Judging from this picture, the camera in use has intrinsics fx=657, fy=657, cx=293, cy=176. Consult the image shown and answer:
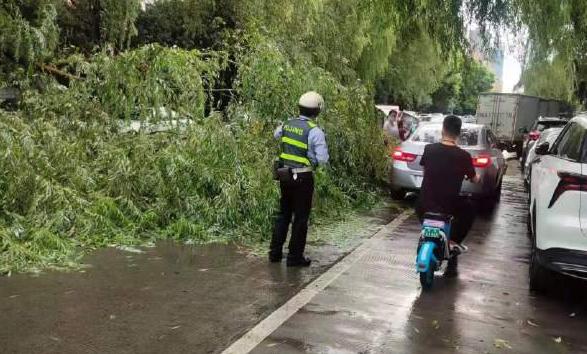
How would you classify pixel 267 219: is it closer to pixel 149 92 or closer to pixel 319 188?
pixel 319 188

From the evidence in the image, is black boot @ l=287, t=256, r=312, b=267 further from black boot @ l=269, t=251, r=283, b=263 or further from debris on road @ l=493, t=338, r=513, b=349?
debris on road @ l=493, t=338, r=513, b=349

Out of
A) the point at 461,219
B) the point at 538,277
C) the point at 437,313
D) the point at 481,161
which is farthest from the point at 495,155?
the point at 437,313

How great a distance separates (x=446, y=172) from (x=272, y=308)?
208 centimetres

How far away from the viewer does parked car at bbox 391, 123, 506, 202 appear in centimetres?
1059

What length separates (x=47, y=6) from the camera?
994 centimetres

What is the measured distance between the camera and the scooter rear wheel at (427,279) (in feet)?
19.5

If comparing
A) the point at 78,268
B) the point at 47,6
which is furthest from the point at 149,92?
the point at 78,268

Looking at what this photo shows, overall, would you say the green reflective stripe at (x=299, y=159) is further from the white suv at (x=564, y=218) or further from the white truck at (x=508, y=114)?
the white truck at (x=508, y=114)

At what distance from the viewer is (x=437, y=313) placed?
212 inches

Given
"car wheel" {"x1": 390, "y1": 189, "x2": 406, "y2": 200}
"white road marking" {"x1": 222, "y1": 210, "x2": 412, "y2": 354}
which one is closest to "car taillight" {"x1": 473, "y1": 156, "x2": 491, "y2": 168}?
"car wheel" {"x1": 390, "y1": 189, "x2": 406, "y2": 200}

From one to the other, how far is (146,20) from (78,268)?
19.1 m

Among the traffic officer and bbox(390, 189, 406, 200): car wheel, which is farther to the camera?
bbox(390, 189, 406, 200): car wheel

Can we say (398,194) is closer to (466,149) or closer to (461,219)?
(466,149)

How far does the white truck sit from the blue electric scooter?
81.2ft
